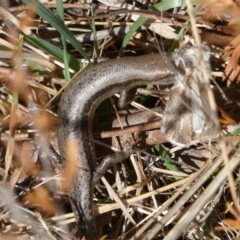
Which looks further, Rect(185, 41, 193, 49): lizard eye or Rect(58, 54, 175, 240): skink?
Rect(58, 54, 175, 240): skink

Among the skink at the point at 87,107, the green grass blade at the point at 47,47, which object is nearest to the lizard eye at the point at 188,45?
the skink at the point at 87,107

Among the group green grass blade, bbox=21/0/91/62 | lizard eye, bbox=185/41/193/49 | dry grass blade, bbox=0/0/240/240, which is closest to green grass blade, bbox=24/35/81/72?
dry grass blade, bbox=0/0/240/240

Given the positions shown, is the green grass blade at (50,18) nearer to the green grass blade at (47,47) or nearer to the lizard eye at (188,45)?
the green grass blade at (47,47)

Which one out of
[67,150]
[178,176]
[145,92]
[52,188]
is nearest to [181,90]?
[145,92]

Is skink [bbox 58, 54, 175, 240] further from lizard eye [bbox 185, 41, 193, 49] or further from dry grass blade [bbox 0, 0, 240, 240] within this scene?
lizard eye [bbox 185, 41, 193, 49]

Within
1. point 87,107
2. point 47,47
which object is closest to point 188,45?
point 87,107

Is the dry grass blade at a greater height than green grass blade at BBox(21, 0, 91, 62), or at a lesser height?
lesser

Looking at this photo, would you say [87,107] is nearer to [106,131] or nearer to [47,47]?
[106,131]

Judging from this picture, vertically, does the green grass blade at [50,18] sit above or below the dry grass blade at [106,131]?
above

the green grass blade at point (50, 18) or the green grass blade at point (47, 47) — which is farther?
the green grass blade at point (47, 47)
